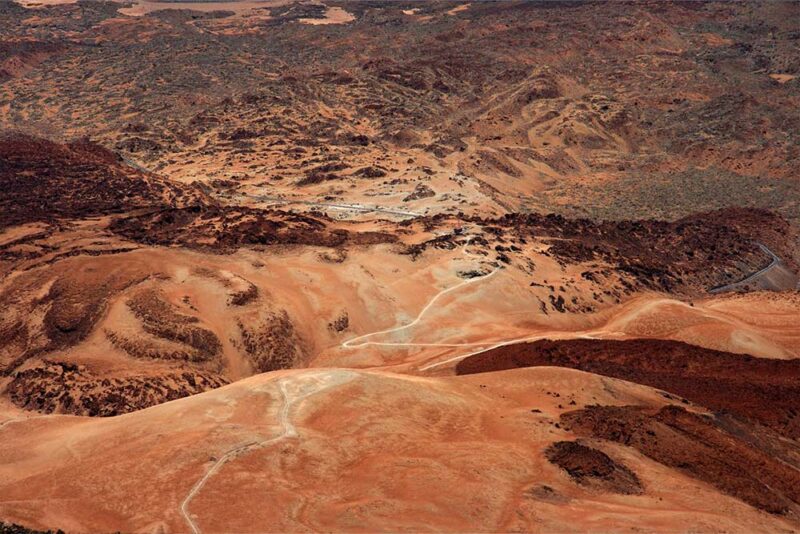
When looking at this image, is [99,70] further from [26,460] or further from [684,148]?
[26,460]

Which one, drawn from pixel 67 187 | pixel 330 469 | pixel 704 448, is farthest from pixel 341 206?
pixel 704 448

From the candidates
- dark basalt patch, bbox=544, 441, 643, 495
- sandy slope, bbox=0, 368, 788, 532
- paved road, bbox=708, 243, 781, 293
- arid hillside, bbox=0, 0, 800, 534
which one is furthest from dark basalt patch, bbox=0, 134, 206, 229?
paved road, bbox=708, 243, 781, 293

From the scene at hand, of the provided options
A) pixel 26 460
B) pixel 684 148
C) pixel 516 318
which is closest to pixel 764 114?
pixel 684 148

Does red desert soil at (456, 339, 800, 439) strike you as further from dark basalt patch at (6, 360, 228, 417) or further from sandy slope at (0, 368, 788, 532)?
dark basalt patch at (6, 360, 228, 417)

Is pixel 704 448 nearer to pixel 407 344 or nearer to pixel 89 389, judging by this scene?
pixel 407 344

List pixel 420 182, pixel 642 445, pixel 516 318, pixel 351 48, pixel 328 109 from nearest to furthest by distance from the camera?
pixel 642 445 < pixel 516 318 < pixel 420 182 < pixel 328 109 < pixel 351 48
